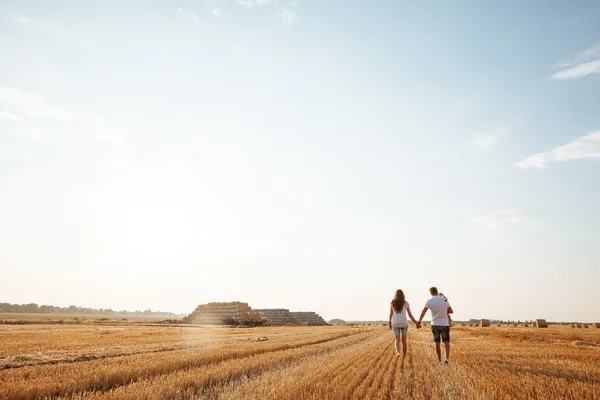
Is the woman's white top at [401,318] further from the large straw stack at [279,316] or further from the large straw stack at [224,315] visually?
the large straw stack at [279,316]

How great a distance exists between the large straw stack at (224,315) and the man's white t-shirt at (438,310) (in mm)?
81003

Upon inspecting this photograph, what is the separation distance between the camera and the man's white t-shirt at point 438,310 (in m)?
12.1

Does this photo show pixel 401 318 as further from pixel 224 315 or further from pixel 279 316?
pixel 279 316

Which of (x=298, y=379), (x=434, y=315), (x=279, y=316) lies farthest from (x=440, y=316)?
(x=279, y=316)

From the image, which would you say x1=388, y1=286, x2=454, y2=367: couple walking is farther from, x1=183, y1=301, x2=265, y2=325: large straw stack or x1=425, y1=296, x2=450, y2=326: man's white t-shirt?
x1=183, y1=301, x2=265, y2=325: large straw stack

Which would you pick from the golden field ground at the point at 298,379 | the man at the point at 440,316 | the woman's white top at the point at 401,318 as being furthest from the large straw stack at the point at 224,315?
the man at the point at 440,316

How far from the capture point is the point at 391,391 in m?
7.91

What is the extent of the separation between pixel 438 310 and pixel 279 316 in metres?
123

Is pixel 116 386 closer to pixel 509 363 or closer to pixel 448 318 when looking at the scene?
pixel 448 318

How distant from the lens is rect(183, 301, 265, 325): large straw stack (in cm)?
8864

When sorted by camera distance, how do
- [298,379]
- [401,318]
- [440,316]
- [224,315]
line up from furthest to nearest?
[224,315] → [401,318] → [440,316] → [298,379]

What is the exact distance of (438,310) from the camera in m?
12.3

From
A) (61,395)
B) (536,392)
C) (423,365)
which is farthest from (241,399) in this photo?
(423,365)

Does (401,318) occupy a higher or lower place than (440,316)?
lower
